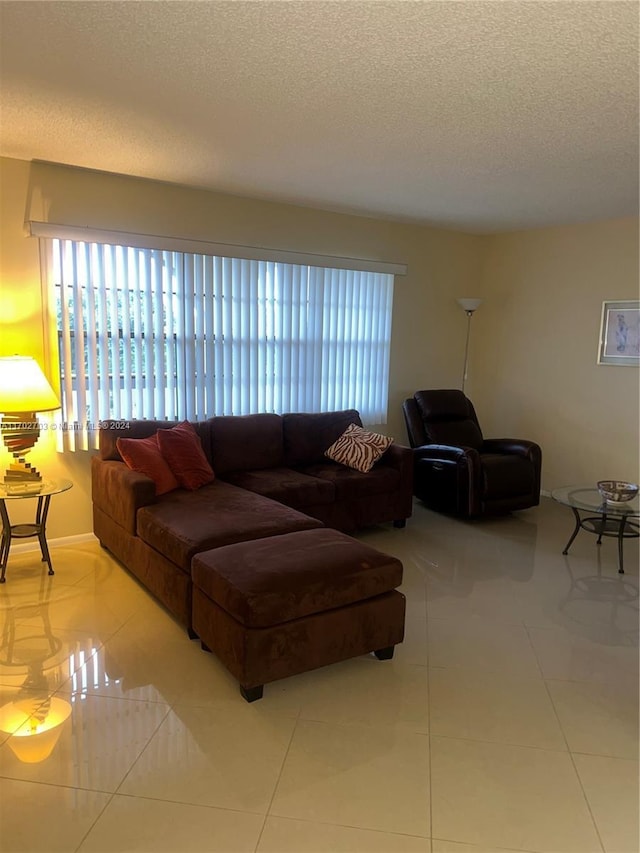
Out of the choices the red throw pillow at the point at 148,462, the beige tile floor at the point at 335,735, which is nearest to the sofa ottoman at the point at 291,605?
the beige tile floor at the point at 335,735

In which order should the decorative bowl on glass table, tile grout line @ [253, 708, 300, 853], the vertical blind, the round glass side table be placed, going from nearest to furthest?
tile grout line @ [253, 708, 300, 853]
the round glass side table
the decorative bowl on glass table
the vertical blind

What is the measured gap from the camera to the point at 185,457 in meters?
3.71

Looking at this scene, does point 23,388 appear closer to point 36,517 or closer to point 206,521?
point 36,517

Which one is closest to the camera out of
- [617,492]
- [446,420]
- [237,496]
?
[237,496]

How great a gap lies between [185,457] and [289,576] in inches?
61.0

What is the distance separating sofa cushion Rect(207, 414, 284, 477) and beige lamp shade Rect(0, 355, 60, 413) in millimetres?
1143

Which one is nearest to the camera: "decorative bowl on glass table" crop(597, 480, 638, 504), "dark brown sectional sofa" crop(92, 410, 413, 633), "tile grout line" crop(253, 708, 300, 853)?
"tile grout line" crop(253, 708, 300, 853)

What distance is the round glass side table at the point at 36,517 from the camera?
335cm

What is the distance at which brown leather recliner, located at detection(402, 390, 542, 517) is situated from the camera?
14.9 ft

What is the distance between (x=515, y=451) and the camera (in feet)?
16.0

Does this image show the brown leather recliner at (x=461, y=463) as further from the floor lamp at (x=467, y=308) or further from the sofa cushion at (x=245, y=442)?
the sofa cushion at (x=245, y=442)

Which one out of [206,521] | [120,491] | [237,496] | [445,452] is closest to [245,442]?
[237,496]

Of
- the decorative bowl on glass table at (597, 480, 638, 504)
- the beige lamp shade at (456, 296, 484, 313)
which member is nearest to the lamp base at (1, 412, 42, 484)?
the decorative bowl on glass table at (597, 480, 638, 504)

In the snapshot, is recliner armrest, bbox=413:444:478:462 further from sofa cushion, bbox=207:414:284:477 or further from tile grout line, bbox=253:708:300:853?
tile grout line, bbox=253:708:300:853
